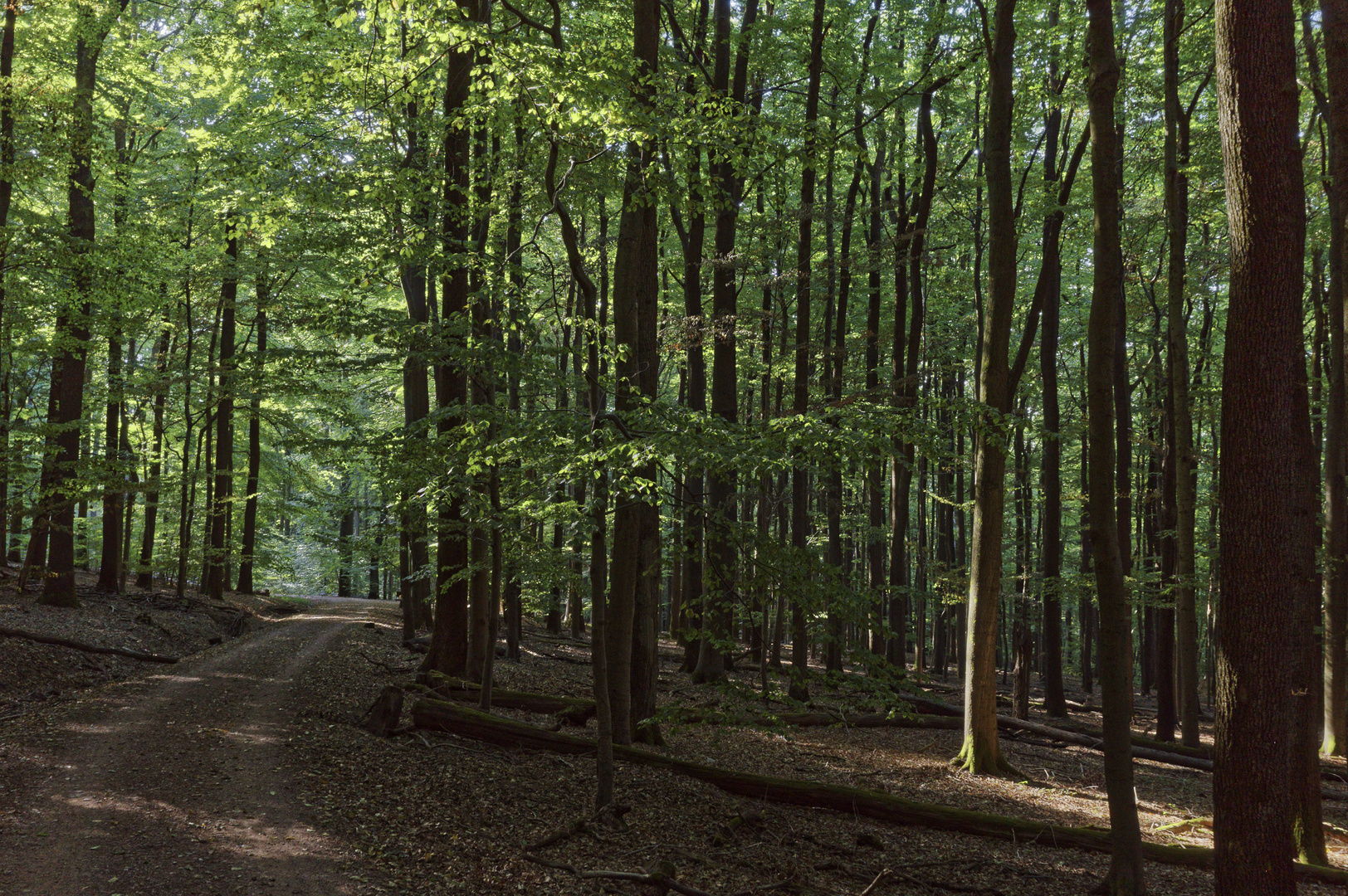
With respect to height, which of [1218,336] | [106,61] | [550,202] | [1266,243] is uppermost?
[106,61]

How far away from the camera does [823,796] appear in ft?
28.6

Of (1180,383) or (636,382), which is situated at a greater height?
(1180,383)

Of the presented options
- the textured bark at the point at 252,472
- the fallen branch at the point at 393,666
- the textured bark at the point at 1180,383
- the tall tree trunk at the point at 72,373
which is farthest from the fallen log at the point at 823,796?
the textured bark at the point at 252,472

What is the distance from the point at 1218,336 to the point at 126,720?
33.3m

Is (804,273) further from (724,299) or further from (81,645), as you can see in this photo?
(81,645)

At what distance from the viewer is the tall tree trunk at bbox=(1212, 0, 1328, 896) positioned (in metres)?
4.89

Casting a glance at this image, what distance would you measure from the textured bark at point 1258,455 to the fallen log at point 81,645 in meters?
14.1

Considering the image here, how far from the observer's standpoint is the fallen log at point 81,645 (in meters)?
11.6

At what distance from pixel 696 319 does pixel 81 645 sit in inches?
419

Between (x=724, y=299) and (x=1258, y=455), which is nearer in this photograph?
(x=1258, y=455)

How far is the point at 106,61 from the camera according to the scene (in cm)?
1516

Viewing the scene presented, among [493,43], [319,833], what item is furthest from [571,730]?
[493,43]

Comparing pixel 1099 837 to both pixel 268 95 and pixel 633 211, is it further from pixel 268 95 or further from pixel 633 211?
pixel 268 95

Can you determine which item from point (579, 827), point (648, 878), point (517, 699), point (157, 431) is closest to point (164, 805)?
point (579, 827)
